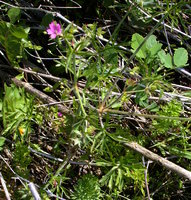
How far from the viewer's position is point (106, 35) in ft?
7.65

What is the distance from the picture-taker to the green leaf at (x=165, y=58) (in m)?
2.04

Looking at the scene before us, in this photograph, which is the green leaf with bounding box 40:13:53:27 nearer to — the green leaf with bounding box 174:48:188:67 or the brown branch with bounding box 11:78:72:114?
the brown branch with bounding box 11:78:72:114

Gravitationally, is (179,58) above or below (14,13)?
below

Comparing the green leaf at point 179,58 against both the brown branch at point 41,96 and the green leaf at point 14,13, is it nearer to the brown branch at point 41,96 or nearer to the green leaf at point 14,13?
the brown branch at point 41,96

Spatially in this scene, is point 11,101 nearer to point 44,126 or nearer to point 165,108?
point 44,126

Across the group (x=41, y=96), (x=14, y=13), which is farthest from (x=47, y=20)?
(x=41, y=96)

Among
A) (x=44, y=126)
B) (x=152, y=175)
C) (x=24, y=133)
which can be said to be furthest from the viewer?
(x=152, y=175)

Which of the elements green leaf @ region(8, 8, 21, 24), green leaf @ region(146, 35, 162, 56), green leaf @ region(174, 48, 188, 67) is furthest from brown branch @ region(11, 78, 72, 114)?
green leaf @ region(174, 48, 188, 67)

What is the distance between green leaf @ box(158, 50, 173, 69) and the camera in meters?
2.04

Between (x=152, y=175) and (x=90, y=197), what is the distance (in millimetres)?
543

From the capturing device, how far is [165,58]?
2.07 m

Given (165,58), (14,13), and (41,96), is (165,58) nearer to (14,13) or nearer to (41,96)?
(41,96)

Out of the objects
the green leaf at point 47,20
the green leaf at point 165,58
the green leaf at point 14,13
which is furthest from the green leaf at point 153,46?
the green leaf at point 14,13

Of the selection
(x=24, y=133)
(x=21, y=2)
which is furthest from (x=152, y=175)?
(x=21, y=2)
